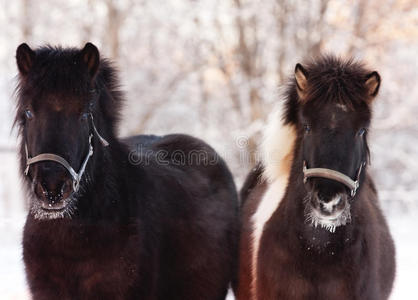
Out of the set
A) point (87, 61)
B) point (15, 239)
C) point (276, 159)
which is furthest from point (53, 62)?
point (15, 239)

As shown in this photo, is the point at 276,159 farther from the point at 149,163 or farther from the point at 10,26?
the point at 10,26

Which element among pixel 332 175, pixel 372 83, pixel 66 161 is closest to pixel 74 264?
pixel 66 161

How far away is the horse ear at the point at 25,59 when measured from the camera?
339cm

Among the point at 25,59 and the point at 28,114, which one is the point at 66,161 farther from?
the point at 25,59

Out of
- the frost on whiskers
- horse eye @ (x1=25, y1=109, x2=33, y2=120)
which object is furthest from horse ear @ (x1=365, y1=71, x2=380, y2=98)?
horse eye @ (x1=25, y1=109, x2=33, y2=120)

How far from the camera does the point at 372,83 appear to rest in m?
3.46

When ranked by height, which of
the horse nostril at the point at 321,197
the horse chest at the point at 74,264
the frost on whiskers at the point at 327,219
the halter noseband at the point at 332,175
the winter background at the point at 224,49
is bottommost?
the horse chest at the point at 74,264

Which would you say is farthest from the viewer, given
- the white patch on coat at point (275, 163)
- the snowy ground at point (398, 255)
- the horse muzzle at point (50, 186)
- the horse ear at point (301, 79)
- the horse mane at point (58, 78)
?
the snowy ground at point (398, 255)

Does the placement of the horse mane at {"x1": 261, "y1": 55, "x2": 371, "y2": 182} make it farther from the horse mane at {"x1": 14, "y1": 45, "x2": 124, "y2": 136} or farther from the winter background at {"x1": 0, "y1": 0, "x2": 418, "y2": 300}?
the winter background at {"x1": 0, "y1": 0, "x2": 418, "y2": 300}

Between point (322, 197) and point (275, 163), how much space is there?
3.08ft

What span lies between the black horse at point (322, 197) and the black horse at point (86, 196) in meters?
0.76

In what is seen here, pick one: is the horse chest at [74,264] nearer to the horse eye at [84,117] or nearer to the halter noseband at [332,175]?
the horse eye at [84,117]

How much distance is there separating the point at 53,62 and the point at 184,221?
168 cm

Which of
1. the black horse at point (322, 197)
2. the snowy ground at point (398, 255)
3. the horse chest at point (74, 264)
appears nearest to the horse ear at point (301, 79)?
the black horse at point (322, 197)
